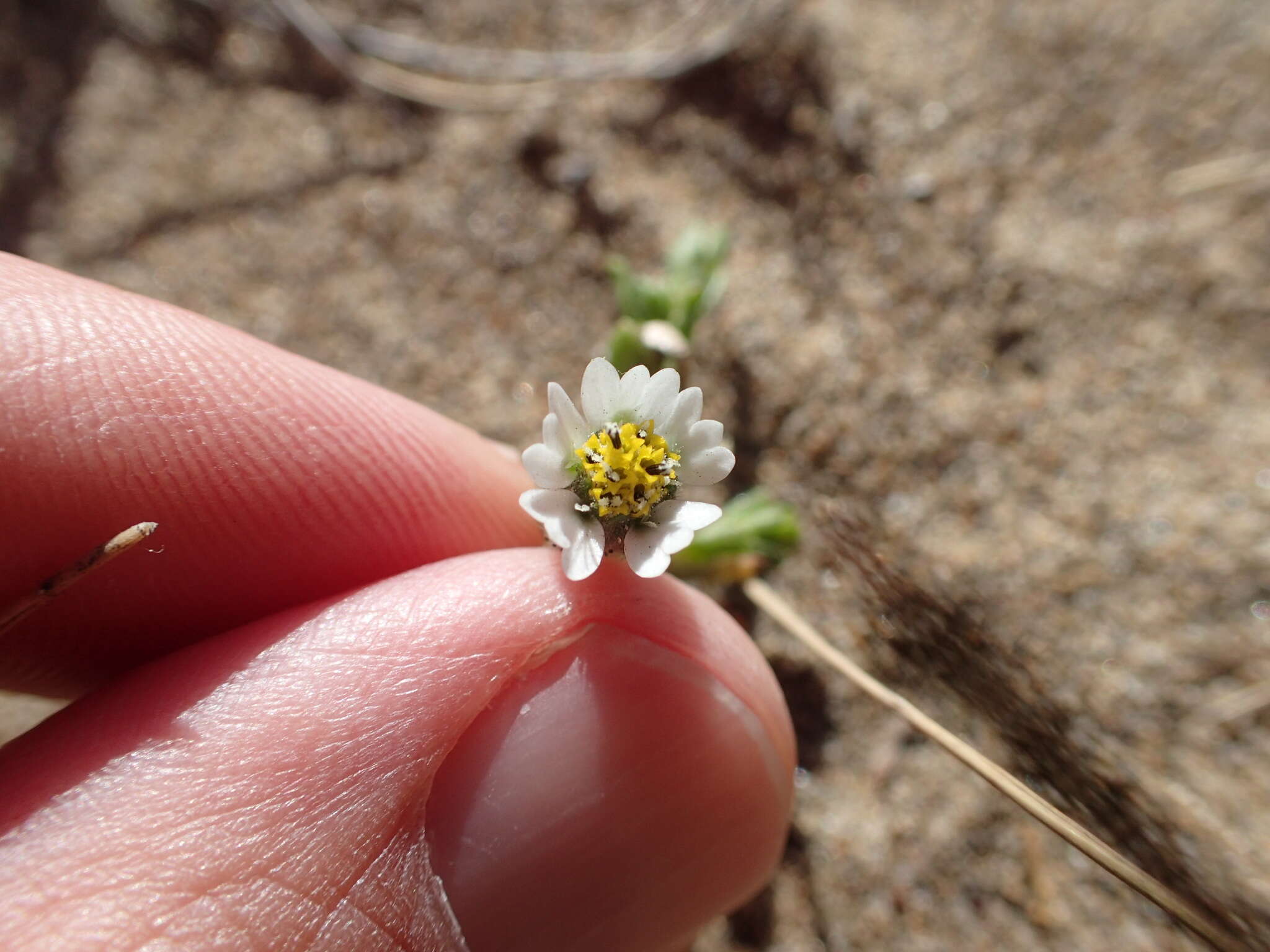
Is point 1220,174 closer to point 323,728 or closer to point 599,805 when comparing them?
point 599,805

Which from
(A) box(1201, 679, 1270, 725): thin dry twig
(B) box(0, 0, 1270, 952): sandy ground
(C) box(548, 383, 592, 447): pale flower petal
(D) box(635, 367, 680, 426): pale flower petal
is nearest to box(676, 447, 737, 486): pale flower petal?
(D) box(635, 367, 680, 426): pale flower petal

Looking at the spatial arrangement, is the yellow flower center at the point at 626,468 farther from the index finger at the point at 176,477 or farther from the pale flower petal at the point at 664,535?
the index finger at the point at 176,477

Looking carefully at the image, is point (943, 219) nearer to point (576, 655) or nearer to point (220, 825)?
point (576, 655)

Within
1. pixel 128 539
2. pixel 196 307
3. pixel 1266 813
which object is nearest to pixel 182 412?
pixel 128 539

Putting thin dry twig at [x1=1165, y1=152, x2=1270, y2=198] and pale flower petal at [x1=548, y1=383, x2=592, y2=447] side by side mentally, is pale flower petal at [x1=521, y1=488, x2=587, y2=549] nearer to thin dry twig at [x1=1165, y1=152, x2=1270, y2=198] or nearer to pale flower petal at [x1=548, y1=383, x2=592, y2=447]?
pale flower petal at [x1=548, y1=383, x2=592, y2=447]

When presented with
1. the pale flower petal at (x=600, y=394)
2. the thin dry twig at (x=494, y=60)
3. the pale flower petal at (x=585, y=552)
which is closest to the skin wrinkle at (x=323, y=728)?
the pale flower petal at (x=585, y=552)

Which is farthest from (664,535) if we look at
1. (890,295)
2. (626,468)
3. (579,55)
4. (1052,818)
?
(579,55)
